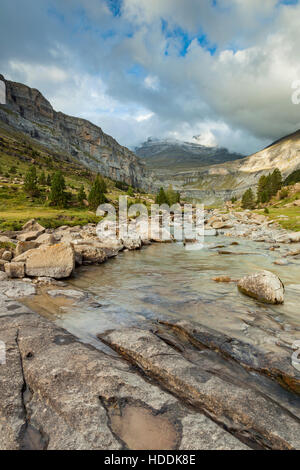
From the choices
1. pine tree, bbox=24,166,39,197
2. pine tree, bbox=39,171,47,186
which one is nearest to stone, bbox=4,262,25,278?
pine tree, bbox=24,166,39,197

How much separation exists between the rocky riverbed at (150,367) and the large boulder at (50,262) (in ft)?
3.53

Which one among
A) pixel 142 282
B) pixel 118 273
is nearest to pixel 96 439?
pixel 142 282

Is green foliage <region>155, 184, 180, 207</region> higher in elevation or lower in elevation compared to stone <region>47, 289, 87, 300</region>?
higher

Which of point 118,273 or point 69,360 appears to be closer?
point 69,360

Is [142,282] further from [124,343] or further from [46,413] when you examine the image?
[46,413]

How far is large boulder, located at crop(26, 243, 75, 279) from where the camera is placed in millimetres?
13547

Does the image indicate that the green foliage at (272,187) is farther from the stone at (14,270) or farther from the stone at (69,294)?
the stone at (14,270)

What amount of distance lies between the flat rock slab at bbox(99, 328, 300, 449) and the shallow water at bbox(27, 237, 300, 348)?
1745 millimetres

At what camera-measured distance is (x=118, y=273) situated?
16.3 m

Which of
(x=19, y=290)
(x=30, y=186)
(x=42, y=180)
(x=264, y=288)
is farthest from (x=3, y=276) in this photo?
(x=42, y=180)

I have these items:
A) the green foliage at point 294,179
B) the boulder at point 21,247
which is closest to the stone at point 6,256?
the boulder at point 21,247

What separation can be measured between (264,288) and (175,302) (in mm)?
4204

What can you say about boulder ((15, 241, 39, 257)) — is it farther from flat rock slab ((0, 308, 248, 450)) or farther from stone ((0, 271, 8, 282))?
flat rock slab ((0, 308, 248, 450))
